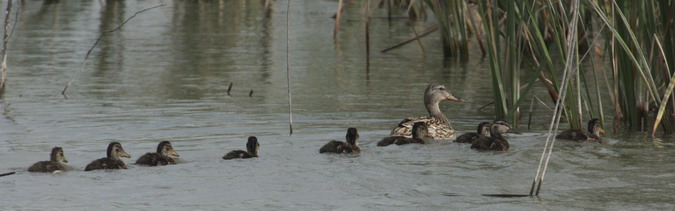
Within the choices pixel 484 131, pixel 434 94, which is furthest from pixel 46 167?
pixel 434 94

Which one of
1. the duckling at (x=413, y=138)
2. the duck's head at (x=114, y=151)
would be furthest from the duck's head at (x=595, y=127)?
the duck's head at (x=114, y=151)

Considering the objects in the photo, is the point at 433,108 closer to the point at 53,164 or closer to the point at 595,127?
the point at 595,127

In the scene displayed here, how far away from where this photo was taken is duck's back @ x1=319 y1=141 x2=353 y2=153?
848cm

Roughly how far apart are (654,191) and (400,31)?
46.5 ft

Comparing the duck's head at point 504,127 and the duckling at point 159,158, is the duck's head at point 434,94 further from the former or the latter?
the duckling at point 159,158

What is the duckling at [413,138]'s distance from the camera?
8.99 m

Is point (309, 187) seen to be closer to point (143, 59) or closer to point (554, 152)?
point (554, 152)

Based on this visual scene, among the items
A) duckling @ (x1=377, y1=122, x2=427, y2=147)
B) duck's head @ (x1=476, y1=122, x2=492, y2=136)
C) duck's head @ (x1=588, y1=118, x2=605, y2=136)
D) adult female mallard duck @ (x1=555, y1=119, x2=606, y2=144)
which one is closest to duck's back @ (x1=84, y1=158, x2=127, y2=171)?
duckling @ (x1=377, y1=122, x2=427, y2=147)

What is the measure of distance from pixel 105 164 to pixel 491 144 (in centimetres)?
269

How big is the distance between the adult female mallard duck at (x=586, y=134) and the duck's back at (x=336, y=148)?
1692 mm

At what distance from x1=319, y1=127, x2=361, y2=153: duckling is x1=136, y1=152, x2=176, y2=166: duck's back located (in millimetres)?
1131

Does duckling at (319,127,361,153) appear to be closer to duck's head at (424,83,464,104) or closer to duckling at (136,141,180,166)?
duckling at (136,141,180,166)

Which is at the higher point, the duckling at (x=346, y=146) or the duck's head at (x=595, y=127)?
the duck's head at (x=595, y=127)

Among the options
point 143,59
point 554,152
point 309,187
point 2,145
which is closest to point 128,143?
point 2,145
